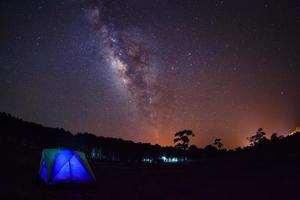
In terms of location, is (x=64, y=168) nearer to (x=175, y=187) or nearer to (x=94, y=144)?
(x=175, y=187)

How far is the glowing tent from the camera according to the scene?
59.3 ft

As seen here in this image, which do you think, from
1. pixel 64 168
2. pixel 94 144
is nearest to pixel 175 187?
pixel 64 168

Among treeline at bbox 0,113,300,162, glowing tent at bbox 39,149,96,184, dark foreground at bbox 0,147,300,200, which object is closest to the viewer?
dark foreground at bbox 0,147,300,200

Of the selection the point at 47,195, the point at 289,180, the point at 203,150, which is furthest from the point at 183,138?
the point at 47,195

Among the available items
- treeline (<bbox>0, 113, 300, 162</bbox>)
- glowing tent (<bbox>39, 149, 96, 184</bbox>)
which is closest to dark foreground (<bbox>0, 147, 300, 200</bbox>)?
glowing tent (<bbox>39, 149, 96, 184</bbox>)

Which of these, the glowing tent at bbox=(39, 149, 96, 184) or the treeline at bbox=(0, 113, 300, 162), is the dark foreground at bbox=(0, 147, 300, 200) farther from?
the treeline at bbox=(0, 113, 300, 162)

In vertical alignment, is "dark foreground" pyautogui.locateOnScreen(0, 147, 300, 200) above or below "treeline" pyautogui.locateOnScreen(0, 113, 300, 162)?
below

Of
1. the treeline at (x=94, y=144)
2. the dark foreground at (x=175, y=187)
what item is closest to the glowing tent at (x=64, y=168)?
the dark foreground at (x=175, y=187)

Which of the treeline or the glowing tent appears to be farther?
the treeline

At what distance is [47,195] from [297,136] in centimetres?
3821

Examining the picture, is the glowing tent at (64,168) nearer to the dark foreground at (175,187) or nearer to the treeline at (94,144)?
the dark foreground at (175,187)

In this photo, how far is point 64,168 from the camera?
1839cm

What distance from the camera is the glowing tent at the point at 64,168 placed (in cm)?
1808

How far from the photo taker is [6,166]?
2383 cm
